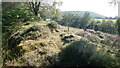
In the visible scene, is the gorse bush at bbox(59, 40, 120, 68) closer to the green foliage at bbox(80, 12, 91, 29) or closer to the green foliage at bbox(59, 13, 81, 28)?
the green foliage at bbox(80, 12, 91, 29)

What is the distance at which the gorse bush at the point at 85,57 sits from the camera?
3.99 meters

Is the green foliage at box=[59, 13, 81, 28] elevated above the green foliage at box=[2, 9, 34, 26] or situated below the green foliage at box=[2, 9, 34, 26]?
below

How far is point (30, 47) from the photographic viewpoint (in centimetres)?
584

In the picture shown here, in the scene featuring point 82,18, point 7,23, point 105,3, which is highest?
point 105,3

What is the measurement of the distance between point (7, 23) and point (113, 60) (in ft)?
40.0

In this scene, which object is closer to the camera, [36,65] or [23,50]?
[36,65]

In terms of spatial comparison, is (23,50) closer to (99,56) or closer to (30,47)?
(30,47)

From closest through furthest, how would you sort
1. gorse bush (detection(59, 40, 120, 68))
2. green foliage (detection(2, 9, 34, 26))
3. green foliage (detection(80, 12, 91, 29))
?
gorse bush (detection(59, 40, 120, 68)) → green foliage (detection(2, 9, 34, 26)) → green foliage (detection(80, 12, 91, 29))

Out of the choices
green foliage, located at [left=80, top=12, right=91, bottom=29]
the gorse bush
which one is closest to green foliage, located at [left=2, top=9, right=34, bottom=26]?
the gorse bush

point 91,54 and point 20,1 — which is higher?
point 20,1

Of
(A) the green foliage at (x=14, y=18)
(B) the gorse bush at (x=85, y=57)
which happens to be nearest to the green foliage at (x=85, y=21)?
(A) the green foliage at (x=14, y=18)

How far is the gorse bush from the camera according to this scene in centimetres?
399

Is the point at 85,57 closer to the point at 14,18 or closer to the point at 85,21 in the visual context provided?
the point at 14,18

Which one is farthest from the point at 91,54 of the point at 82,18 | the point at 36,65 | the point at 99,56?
the point at 82,18
